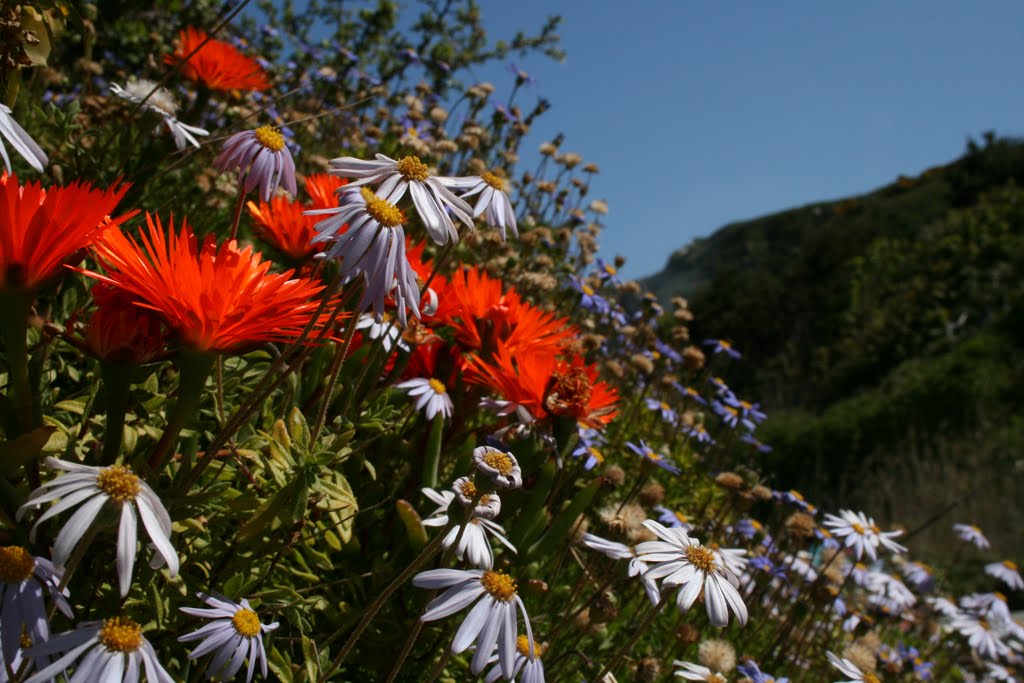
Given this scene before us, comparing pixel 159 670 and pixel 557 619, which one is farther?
pixel 557 619

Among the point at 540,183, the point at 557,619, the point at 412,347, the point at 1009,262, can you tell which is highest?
the point at 1009,262

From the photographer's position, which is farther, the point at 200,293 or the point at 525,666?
the point at 525,666

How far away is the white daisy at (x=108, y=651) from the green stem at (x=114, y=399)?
8.5 inches

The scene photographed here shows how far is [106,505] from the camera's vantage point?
0.71 meters

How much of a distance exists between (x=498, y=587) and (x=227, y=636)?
1.20 ft

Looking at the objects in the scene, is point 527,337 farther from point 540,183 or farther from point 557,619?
point 540,183

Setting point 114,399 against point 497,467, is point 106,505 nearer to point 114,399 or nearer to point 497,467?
point 114,399

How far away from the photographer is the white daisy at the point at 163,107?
5.66ft

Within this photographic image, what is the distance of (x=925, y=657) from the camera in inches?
163

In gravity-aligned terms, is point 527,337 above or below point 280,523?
above

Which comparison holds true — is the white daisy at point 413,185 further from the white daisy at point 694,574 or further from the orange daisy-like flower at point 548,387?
the white daisy at point 694,574

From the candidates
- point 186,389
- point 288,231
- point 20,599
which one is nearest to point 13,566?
point 20,599

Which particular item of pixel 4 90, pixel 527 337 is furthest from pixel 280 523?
pixel 4 90

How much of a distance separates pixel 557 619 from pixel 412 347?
87cm
